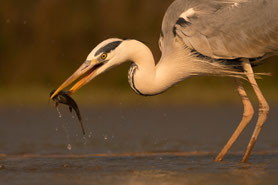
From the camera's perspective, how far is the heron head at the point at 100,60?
7660 mm

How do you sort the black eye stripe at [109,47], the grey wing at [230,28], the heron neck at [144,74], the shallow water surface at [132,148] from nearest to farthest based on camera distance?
the shallow water surface at [132,148]
the black eye stripe at [109,47]
the heron neck at [144,74]
the grey wing at [230,28]

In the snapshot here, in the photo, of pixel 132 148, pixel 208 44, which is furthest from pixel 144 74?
pixel 132 148

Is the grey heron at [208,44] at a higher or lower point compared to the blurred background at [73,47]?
higher

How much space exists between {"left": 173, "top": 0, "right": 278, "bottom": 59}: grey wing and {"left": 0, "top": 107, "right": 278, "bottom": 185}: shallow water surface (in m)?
1.27

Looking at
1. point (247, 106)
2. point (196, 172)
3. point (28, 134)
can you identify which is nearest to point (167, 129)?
point (28, 134)

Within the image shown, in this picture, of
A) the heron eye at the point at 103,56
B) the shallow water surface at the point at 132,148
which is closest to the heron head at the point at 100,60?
the heron eye at the point at 103,56

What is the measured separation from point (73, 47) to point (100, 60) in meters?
10.6

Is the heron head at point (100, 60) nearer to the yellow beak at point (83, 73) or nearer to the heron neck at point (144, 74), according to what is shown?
the yellow beak at point (83, 73)

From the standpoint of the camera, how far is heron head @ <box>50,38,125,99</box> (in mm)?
7660

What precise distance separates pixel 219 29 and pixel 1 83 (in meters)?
10.7

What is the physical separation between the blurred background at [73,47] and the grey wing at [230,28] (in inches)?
317

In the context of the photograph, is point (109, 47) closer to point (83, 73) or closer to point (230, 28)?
point (83, 73)

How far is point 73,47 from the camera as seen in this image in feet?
59.9

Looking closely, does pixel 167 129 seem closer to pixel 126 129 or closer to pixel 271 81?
pixel 126 129
